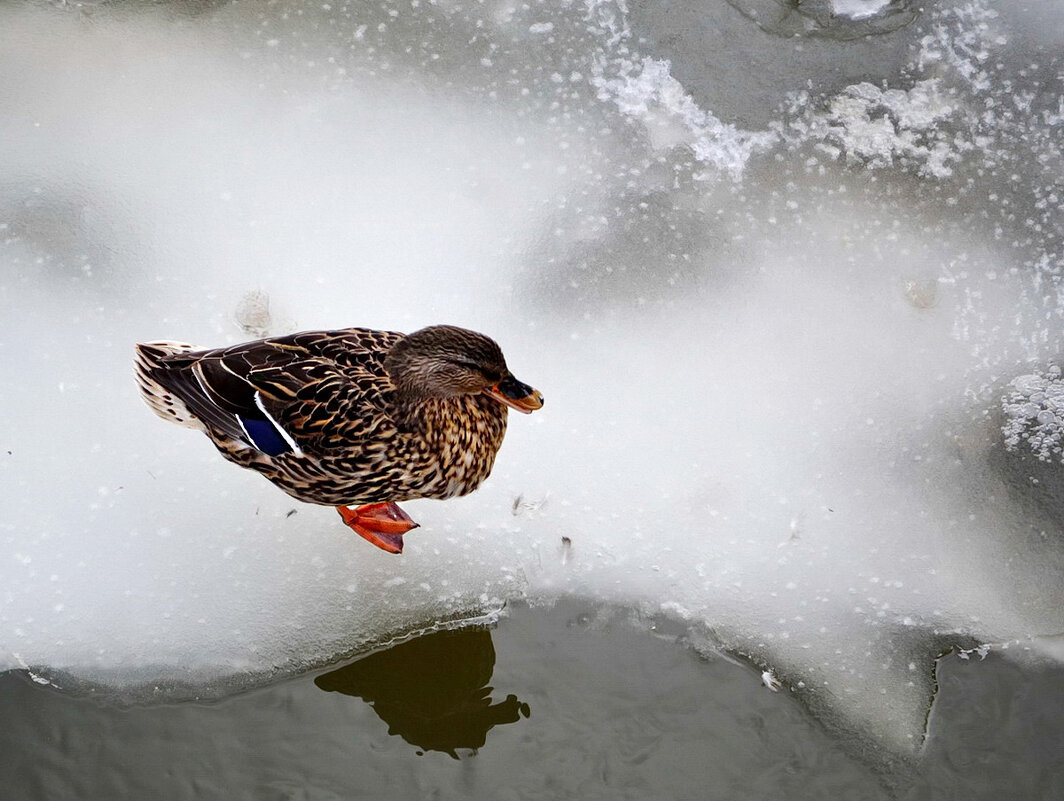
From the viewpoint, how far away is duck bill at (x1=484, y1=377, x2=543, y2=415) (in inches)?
97.7

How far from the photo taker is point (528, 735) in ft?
8.39

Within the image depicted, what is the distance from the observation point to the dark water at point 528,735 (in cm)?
248

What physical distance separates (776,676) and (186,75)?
9.03 ft

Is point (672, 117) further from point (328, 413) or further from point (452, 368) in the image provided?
point (328, 413)

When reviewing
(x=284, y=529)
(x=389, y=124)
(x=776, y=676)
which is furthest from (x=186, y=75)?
(x=776, y=676)

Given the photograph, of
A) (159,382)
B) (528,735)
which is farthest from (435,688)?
(159,382)

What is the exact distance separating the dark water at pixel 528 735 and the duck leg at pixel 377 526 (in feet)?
0.99

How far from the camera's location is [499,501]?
9.47 feet

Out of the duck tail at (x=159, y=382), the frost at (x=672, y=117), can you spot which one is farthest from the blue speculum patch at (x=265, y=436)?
the frost at (x=672, y=117)

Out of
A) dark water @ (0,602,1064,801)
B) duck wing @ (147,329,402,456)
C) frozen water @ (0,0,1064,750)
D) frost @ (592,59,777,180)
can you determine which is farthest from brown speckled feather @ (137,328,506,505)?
frost @ (592,59,777,180)

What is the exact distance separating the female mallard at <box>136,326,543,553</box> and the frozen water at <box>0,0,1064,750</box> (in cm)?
33

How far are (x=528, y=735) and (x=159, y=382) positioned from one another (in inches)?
51.9

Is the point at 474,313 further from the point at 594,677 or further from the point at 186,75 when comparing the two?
the point at 186,75

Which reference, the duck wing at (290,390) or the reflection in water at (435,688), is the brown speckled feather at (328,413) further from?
the reflection in water at (435,688)
